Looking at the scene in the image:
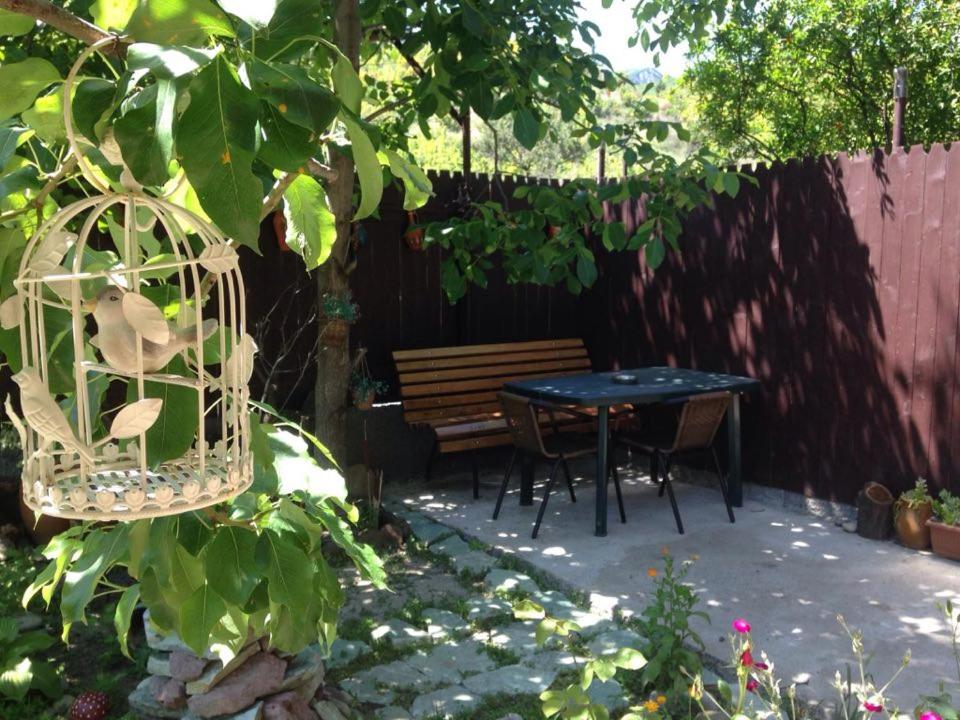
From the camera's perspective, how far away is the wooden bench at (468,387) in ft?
19.2

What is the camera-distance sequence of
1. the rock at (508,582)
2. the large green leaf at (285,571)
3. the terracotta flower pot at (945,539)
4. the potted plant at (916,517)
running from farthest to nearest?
the potted plant at (916,517) < the terracotta flower pot at (945,539) < the rock at (508,582) < the large green leaf at (285,571)

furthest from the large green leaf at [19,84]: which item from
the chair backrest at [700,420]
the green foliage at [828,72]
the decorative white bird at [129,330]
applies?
the green foliage at [828,72]

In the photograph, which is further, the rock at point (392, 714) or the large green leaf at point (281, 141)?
the rock at point (392, 714)

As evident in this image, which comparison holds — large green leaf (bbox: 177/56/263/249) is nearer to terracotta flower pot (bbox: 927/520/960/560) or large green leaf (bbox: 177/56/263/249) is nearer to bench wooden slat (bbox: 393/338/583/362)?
terracotta flower pot (bbox: 927/520/960/560)

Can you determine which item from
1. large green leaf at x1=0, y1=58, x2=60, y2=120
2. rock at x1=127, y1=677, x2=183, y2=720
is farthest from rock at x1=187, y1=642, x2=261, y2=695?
large green leaf at x1=0, y1=58, x2=60, y2=120

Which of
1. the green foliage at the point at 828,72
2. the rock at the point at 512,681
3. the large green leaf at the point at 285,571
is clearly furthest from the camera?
the green foliage at the point at 828,72

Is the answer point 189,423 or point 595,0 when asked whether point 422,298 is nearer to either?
point 595,0

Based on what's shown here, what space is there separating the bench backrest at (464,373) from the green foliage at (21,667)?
3.24 meters

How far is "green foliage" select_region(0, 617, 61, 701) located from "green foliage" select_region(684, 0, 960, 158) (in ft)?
23.4

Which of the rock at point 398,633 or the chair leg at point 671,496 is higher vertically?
the chair leg at point 671,496

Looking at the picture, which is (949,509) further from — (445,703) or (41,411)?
(41,411)

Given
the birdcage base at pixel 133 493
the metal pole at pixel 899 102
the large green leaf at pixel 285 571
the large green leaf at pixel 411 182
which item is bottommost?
the large green leaf at pixel 285 571

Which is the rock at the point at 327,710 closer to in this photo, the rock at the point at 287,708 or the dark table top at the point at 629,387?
the rock at the point at 287,708

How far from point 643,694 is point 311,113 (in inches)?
108
